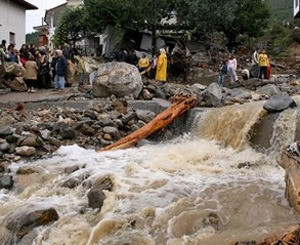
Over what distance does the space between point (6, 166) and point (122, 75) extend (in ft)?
17.5

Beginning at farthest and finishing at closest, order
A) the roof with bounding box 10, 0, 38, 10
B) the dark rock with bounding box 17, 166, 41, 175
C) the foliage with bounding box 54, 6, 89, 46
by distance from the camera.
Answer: the foliage with bounding box 54, 6, 89, 46
the roof with bounding box 10, 0, 38, 10
the dark rock with bounding box 17, 166, 41, 175

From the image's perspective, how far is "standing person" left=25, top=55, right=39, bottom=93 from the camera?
15.6m

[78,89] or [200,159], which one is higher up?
[78,89]

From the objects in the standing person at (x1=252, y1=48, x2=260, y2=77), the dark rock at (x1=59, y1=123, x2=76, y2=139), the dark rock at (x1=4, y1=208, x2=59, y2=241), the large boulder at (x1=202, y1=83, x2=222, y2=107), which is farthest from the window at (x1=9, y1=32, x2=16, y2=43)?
the dark rock at (x1=4, y1=208, x2=59, y2=241)

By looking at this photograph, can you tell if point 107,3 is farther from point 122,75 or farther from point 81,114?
point 81,114

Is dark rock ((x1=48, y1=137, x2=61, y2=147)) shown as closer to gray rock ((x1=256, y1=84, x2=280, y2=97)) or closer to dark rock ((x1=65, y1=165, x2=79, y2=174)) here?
dark rock ((x1=65, y1=165, x2=79, y2=174))

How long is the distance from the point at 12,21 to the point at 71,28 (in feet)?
18.2

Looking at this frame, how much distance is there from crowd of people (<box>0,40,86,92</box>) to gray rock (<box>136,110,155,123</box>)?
4.03 m

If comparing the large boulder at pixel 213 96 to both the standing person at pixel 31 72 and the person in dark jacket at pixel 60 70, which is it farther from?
the standing person at pixel 31 72

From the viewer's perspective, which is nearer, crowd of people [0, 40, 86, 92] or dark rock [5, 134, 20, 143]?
dark rock [5, 134, 20, 143]

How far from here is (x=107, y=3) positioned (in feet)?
79.3

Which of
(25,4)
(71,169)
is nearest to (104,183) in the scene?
(71,169)

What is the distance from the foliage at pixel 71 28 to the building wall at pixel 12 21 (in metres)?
3.61

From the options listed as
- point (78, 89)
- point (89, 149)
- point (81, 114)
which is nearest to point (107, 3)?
point (78, 89)
